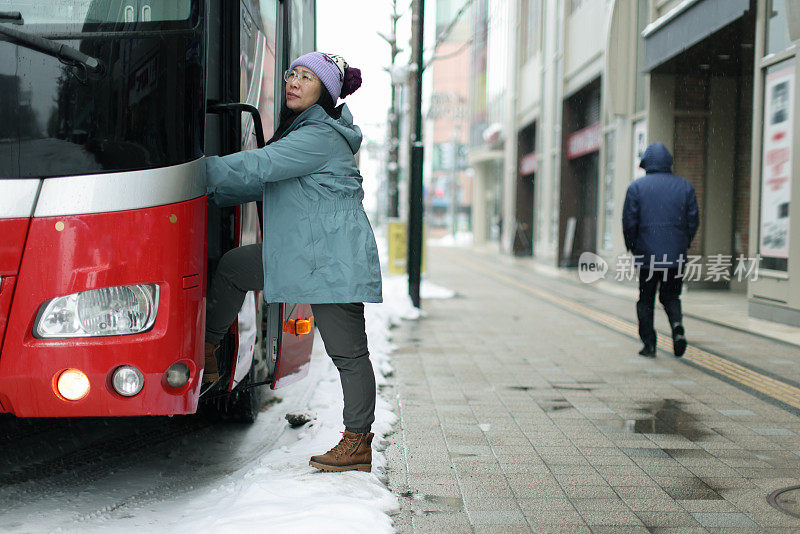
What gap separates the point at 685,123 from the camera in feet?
47.9

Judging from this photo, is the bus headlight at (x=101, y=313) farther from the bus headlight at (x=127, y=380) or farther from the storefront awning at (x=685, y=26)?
the storefront awning at (x=685, y=26)

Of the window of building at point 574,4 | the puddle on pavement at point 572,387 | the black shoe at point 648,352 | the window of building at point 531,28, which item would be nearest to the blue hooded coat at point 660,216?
the black shoe at point 648,352

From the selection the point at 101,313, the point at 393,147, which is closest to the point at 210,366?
the point at 101,313

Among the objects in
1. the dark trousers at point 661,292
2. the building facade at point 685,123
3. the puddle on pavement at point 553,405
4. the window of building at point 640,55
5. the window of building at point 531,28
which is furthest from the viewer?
the window of building at point 531,28

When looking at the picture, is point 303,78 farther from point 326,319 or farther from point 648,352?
point 648,352

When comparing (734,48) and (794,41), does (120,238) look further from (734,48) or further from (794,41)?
(734,48)

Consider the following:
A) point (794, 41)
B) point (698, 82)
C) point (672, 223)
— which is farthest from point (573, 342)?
point (698, 82)

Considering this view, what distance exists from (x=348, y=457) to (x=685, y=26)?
10.8 meters

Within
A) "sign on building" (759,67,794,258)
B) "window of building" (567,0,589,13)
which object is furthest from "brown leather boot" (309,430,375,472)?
"window of building" (567,0,589,13)

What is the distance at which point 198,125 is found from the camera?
3148 millimetres

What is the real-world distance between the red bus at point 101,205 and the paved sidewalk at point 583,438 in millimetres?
1187

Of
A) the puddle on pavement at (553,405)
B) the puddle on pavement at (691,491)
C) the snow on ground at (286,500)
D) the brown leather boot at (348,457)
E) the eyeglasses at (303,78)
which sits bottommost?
the puddle on pavement at (553,405)

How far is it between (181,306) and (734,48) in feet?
38.8

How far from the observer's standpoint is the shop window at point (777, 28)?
939 cm
